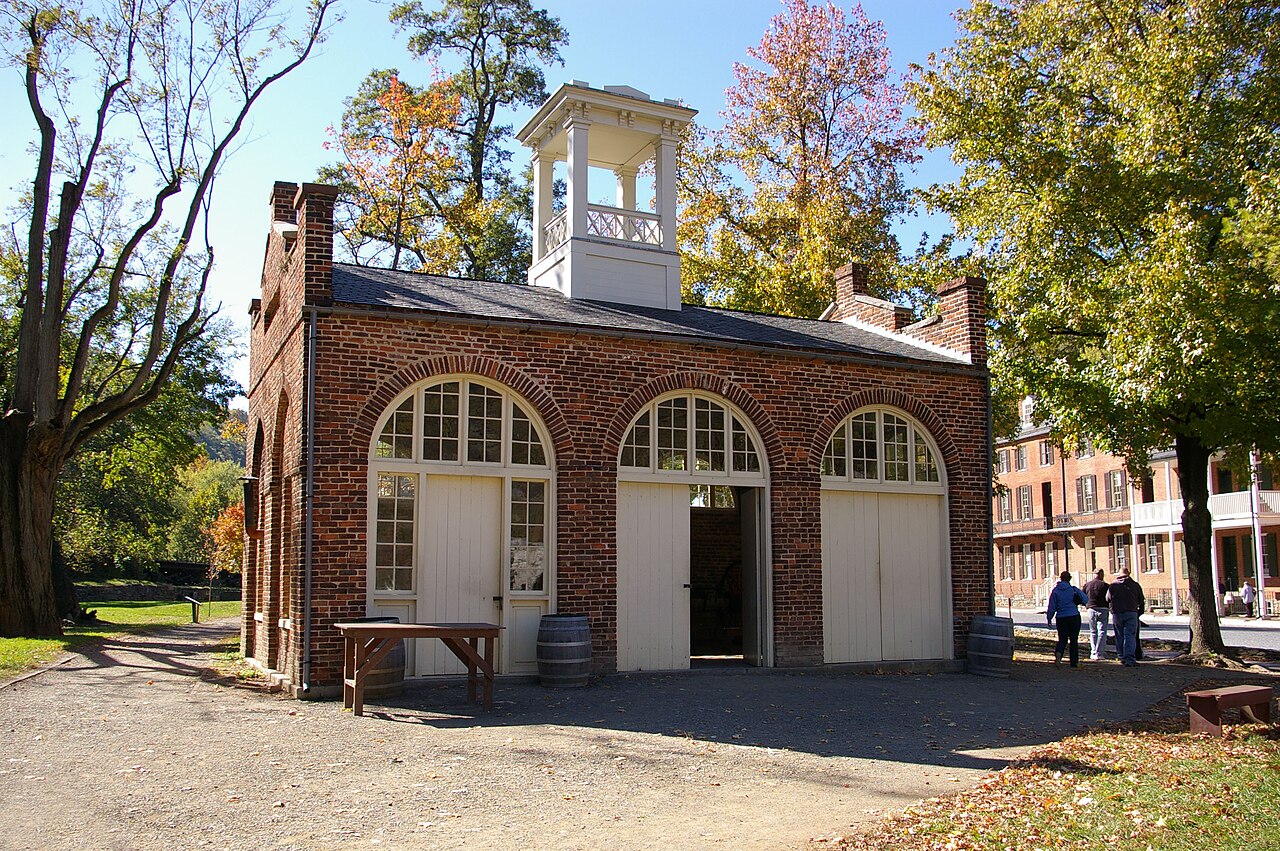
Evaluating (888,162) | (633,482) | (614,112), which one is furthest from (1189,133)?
(888,162)

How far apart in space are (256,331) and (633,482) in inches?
278

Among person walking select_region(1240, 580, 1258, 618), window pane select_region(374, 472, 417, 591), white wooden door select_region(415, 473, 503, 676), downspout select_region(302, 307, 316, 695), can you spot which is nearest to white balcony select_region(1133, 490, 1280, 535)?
person walking select_region(1240, 580, 1258, 618)

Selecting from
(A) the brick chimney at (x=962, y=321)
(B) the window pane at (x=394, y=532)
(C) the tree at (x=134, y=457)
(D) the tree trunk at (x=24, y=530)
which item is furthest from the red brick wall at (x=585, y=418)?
(C) the tree at (x=134, y=457)

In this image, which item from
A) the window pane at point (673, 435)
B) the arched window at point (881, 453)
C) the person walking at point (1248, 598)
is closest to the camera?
the window pane at point (673, 435)

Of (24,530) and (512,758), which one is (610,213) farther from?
(24,530)

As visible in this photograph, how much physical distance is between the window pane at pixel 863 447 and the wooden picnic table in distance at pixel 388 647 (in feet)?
21.3

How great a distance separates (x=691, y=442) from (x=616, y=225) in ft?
14.8

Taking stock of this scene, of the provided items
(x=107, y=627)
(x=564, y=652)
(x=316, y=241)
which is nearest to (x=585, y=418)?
(x=564, y=652)

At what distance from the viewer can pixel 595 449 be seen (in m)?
13.2

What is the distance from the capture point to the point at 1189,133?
616 inches

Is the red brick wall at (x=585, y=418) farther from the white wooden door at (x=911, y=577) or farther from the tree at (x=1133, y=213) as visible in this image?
the tree at (x=1133, y=213)

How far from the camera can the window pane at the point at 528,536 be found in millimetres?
12773

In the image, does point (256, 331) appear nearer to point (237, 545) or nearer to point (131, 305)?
point (131, 305)

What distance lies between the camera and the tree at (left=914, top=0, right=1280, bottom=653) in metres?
14.2
